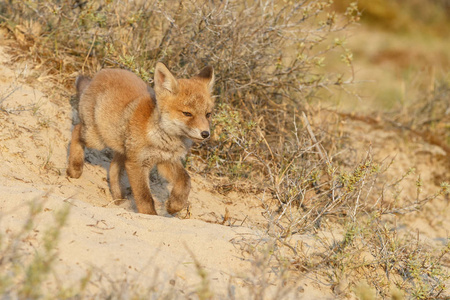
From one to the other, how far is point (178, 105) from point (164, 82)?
271mm

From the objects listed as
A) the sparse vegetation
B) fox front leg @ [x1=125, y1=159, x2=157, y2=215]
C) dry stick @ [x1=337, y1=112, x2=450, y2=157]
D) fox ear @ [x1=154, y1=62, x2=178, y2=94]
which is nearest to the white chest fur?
fox front leg @ [x1=125, y1=159, x2=157, y2=215]

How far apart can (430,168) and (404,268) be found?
4.03 meters

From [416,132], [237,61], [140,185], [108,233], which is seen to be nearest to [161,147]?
[140,185]

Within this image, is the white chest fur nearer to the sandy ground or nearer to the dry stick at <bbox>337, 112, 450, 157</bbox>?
the sandy ground

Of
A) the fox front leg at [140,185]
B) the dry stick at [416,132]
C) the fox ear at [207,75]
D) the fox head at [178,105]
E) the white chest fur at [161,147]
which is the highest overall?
the fox ear at [207,75]

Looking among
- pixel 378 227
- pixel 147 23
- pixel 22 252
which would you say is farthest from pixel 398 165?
pixel 22 252

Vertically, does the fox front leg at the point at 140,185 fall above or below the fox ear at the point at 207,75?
below

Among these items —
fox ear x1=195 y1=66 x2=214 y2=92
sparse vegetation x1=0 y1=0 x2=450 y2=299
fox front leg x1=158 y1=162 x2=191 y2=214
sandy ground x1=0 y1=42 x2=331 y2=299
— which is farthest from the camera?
sparse vegetation x1=0 y1=0 x2=450 y2=299

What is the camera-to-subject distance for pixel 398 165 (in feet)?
25.0

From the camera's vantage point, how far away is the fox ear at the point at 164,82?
484cm

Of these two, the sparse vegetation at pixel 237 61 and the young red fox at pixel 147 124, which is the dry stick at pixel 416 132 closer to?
the sparse vegetation at pixel 237 61

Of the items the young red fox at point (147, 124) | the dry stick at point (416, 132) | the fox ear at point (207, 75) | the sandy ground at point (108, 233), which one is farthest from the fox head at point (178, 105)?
the dry stick at point (416, 132)

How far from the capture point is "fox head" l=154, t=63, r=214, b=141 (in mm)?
4777

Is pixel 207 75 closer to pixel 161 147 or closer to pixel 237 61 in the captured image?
pixel 161 147
